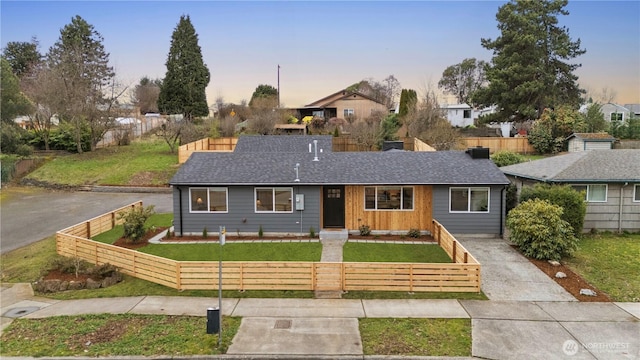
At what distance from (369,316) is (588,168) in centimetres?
1470

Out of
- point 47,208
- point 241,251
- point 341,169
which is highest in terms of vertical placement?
point 341,169

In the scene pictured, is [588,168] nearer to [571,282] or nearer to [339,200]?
[571,282]

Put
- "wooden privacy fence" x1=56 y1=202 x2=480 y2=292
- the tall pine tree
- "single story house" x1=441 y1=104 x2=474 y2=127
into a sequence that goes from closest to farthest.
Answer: "wooden privacy fence" x1=56 y1=202 x2=480 y2=292 < the tall pine tree < "single story house" x1=441 y1=104 x2=474 y2=127

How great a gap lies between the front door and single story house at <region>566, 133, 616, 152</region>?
78.5 ft

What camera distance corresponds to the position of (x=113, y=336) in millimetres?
10031

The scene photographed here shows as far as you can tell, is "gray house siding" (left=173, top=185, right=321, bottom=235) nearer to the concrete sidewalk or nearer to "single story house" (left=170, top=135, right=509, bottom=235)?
"single story house" (left=170, top=135, right=509, bottom=235)

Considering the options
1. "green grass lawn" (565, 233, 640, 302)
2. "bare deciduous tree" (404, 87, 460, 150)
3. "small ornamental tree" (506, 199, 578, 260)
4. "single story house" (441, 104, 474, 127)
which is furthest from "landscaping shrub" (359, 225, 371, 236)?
→ "single story house" (441, 104, 474, 127)

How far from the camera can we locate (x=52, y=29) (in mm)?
52906

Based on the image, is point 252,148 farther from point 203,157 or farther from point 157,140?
point 157,140

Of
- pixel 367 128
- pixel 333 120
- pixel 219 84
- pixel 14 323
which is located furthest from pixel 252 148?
pixel 219 84

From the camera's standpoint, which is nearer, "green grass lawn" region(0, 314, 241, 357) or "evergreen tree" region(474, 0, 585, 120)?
"green grass lawn" region(0, 314, 241, 357)

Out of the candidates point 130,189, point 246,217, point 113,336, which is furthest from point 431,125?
point 113,336

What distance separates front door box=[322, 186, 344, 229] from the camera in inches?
754

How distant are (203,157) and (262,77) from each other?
52734mm
